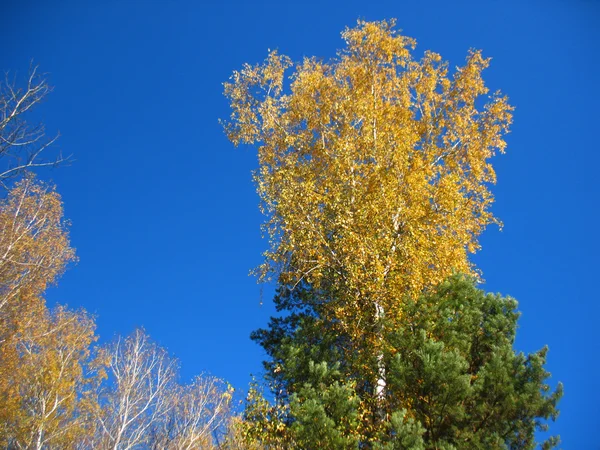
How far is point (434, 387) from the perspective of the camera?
8227mm

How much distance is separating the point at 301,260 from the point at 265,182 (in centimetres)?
338

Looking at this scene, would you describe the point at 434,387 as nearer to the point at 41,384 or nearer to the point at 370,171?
the point at 370,171

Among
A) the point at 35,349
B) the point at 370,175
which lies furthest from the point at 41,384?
the point at 370,175

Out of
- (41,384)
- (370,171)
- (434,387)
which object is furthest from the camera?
(41,384)

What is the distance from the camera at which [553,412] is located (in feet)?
29.0

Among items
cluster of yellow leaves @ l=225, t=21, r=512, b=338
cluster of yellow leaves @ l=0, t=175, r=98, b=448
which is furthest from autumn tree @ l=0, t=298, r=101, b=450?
cluster of yellow leaves @ l=225, t=21, r=512, b=338

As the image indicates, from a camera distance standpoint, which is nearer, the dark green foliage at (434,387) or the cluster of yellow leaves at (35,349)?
the dark green foliage at (434,387)

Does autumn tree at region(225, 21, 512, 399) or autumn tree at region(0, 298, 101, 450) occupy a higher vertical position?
autumn tree at region(225, 21, 512, 399)

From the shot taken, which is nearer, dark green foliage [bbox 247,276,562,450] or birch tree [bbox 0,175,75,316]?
dark green foliage [bbox 247,276,562,450]

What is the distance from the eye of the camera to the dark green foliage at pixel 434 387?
787 cm

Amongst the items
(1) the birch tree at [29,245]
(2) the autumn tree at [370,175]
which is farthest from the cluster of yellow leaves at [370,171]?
(1) the birch tree at [29,245]

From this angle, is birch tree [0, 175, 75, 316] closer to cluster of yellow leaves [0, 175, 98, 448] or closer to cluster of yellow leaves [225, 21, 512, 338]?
cluster of yellow leaves [0, 175, 98, 448]

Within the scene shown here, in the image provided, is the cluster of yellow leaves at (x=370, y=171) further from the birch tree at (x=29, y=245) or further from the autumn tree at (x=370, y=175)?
the birch tree at (x=29, y=245)

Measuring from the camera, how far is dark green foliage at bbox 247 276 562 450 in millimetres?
7871
